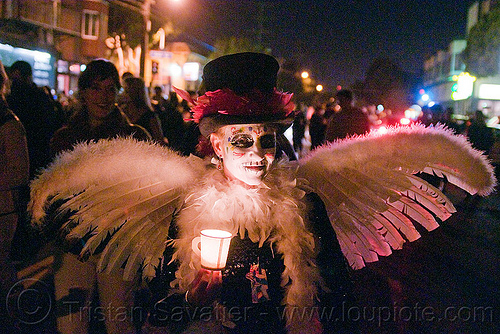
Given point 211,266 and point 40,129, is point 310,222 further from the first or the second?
point 40,129

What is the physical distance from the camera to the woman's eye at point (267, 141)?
2.39 meters

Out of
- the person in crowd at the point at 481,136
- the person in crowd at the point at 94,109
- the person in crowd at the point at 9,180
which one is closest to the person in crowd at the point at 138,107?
the person in crowd at the point at 94,109

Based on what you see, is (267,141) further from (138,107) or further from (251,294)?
(138,107)

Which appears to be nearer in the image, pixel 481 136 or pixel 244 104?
pixel 244 104

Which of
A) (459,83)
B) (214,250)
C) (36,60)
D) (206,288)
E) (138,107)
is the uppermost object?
(36,60)

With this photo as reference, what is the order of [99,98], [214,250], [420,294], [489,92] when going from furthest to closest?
1. [489,92]
2. [420,294]
3. [99,98]
4. [214,250]

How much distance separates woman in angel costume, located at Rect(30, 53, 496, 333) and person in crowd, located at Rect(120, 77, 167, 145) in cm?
326

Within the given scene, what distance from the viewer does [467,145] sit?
2.34 metres

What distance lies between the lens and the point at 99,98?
4.00 m

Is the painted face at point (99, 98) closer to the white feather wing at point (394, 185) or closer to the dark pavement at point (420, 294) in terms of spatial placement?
the dark pavement at point (420, 294)

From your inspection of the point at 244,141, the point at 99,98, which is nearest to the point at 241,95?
the point at 244,141

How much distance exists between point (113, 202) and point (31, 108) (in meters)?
4.51

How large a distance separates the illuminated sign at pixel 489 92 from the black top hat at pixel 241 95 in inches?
2118

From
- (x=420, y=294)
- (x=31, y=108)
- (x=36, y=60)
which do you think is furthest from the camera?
(x=36, y=60)
